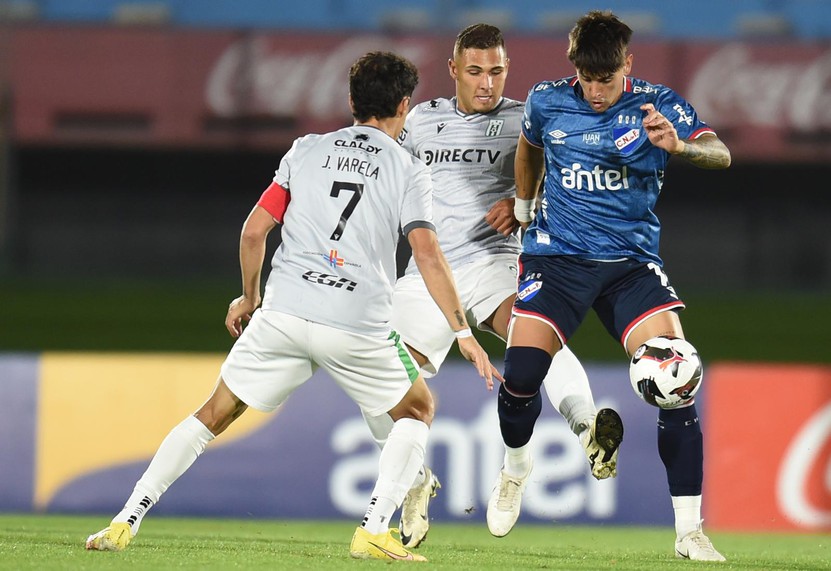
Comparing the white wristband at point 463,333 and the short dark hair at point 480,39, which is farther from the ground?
the short dark hair at point 480,39

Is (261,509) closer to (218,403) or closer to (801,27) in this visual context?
(218,403)

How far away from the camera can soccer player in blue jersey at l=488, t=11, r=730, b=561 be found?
5426 millimetres

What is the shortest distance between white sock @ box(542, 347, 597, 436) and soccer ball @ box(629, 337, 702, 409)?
59 cm

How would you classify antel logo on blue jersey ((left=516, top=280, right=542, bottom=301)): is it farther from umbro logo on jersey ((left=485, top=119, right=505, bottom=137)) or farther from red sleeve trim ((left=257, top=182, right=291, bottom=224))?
red sleeve trim ((left=257, top=182, right=291, bottom=224))

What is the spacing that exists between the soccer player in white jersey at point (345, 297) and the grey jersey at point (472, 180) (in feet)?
4.01

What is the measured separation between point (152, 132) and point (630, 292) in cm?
978

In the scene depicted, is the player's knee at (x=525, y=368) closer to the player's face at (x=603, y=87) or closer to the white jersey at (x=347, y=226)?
the white jersey at (x=347, y=226)

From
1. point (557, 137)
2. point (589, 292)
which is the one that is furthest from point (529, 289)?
point (557, 137)

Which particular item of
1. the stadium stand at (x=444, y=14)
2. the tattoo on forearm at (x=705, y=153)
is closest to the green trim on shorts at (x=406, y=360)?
the tattoo on forearm at (x=705, y=153)

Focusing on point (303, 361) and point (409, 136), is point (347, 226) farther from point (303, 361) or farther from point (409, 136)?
point (409, 136)

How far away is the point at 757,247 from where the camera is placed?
14945 mm

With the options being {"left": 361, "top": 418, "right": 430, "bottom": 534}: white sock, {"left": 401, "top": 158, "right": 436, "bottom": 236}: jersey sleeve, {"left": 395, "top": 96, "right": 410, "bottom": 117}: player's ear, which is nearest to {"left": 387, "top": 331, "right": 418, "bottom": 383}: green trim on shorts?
{"left": 361, "top": 418, "right": 430, "bottom": 534}: white sock

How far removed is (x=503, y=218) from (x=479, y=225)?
18 cm

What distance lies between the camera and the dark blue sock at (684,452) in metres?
5.41
